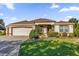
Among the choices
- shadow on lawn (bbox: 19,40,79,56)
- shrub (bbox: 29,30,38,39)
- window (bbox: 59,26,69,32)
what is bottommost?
shadow on lawn (bbox: 19,40,79,56)

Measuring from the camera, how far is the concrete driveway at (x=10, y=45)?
15594mm

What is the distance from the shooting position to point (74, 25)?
15.5 m

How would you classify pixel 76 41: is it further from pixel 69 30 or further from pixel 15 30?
pixel 15 30

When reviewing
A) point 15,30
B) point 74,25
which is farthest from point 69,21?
point 15,30

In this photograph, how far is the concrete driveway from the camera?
15.6 metres

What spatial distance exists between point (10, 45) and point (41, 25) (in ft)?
2.46

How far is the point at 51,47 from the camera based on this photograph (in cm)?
1562

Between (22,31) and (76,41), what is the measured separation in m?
A: 1.12

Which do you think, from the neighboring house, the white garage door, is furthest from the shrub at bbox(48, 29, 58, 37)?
the white garage door

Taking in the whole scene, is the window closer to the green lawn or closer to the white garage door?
the green lawn

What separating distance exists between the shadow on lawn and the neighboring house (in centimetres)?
24

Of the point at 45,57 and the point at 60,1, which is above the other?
the point at 60,1

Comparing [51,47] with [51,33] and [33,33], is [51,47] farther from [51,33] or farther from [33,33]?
[33,33]

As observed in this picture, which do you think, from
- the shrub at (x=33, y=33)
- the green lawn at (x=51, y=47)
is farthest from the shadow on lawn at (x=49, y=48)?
the shrub at (x=33, y=33)
